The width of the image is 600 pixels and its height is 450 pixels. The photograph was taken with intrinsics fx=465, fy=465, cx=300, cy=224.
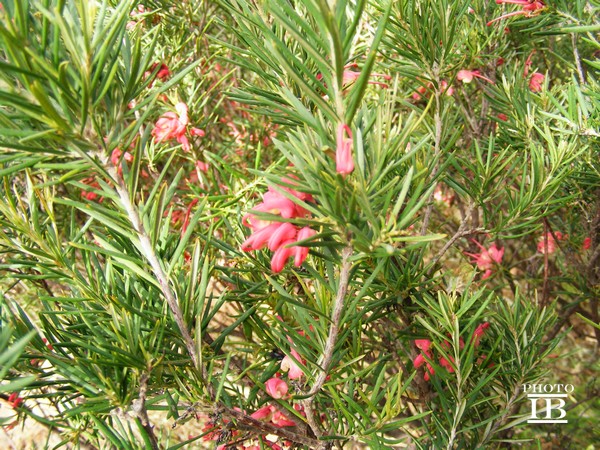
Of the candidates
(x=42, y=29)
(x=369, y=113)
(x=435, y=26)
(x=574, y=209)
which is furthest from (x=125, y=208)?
(x=574, y=209)

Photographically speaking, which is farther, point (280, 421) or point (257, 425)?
point (280, 421)

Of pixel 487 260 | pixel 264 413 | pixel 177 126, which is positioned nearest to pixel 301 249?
pixel 264 413

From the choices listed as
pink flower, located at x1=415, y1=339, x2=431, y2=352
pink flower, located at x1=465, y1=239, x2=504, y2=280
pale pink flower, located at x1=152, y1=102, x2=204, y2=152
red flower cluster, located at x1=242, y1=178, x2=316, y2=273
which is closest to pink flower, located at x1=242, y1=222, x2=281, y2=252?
red flower cluster, located at x1=242, y1=178, x2=316, y2=273

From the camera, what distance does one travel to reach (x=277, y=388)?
25.9 inches

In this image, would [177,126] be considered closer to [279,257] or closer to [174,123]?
[174,123]

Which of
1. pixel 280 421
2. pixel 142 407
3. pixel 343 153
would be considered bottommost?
pixel 280 421

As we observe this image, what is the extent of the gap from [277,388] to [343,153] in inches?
15.8

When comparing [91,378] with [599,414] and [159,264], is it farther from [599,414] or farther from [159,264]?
[599,414]

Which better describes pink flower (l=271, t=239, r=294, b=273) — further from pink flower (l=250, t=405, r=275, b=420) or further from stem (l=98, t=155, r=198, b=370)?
pink flower (l=250, t=405, r=275, b=420)

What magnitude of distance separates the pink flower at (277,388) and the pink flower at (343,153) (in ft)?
1.26

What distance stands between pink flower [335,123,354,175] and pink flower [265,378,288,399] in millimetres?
383

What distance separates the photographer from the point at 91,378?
1.68ft

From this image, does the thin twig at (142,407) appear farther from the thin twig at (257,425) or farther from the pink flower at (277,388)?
the pink flower at (277,388)

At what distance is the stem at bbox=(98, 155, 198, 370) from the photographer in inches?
18.1
